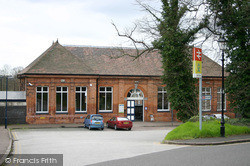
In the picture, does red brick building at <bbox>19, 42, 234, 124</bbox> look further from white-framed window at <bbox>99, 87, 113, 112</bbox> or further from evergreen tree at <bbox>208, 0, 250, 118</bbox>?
evergreen tree at <bbox>208, 0, 250, 118</bbox>

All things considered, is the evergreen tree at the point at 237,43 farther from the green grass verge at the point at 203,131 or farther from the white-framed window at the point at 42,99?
the white-framed window at the point at 42,99

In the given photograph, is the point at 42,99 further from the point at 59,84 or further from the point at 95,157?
the point at 95,157

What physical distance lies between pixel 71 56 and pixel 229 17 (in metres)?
20.1

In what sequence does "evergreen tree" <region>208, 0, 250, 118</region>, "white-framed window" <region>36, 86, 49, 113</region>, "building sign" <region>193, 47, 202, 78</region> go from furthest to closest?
"white-framed window" <region>36, 86, 49, 113</region>
"evergreen tree" <region>208, 0, 250, 118</region>
"building sign" <region>193, 47, 202, 78</region>

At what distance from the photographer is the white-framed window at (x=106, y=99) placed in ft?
109

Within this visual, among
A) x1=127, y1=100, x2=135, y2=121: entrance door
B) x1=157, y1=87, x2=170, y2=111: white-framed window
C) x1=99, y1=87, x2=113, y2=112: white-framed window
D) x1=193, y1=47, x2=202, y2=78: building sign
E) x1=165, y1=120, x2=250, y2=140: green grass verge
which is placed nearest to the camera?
x1=165, y1=120, x2=250, y2=140: green grass verge

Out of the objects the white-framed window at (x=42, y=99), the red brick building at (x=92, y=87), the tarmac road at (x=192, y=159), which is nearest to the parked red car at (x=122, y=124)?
the red brick building at (x=92, y=87)

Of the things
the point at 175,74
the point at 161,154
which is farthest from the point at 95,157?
the point at 175,74

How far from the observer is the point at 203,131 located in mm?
15570

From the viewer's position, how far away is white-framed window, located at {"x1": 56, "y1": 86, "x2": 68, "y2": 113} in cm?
3127

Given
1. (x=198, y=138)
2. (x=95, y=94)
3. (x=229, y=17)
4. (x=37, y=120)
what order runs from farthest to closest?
(x=95, y=94)
(x=37, y=120)
(x=229, y=17)
(x=198, y=138)

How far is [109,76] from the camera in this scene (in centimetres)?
3322

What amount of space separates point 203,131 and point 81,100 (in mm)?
19029

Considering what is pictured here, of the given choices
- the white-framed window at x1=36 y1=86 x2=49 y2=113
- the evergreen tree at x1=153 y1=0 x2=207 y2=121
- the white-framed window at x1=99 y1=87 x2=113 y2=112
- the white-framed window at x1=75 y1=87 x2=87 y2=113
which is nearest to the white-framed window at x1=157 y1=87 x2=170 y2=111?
the white-framed window at x1=99 y1=87 x2=113 y2=112
